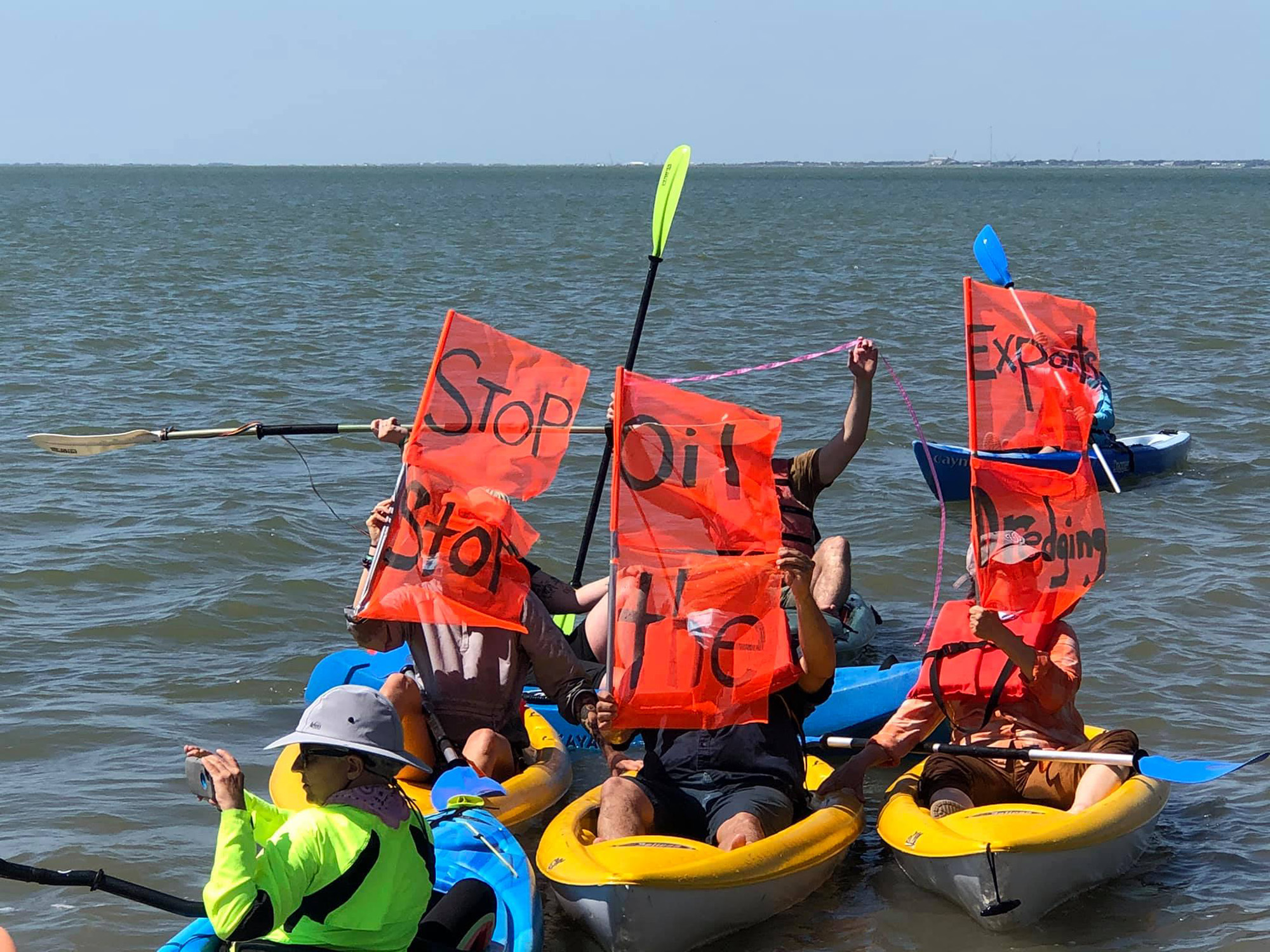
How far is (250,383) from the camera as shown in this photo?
17531 mm

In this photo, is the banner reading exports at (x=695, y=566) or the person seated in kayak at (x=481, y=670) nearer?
the banner reading exports at (x=695, y=566)

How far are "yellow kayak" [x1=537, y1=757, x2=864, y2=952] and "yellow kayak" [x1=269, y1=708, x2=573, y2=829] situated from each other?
52 cm

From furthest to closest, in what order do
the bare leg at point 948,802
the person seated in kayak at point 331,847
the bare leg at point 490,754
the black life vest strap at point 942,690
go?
1. the bare leg at point 490,754
2. the black life vest strap at point 942,690
3. the bare leg at point 948,802
4. the person seated in kayak at point 331,847

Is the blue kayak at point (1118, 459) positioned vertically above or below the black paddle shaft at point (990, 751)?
below

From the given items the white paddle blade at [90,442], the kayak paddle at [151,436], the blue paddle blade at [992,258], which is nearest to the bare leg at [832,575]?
the kayak paddle at [151,436]

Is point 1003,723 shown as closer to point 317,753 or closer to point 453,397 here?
point 453,397

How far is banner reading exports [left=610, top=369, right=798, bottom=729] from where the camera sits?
5.68 meters

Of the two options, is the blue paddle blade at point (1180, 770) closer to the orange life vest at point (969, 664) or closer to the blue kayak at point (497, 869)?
the orange life vest at point (969, 664)

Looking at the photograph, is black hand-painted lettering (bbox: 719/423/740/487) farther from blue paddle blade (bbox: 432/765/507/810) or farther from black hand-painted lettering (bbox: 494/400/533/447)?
blue paddle blade (bbox: 432/765/507/810)

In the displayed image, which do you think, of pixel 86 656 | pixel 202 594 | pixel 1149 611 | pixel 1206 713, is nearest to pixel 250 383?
pixel 202 594

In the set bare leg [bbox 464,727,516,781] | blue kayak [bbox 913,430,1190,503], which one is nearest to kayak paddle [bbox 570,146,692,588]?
bare leg [bbox 464,727,516,781]

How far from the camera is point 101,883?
13.7 ft

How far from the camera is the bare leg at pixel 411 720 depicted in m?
6.21

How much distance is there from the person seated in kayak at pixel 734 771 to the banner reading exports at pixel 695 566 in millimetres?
126
